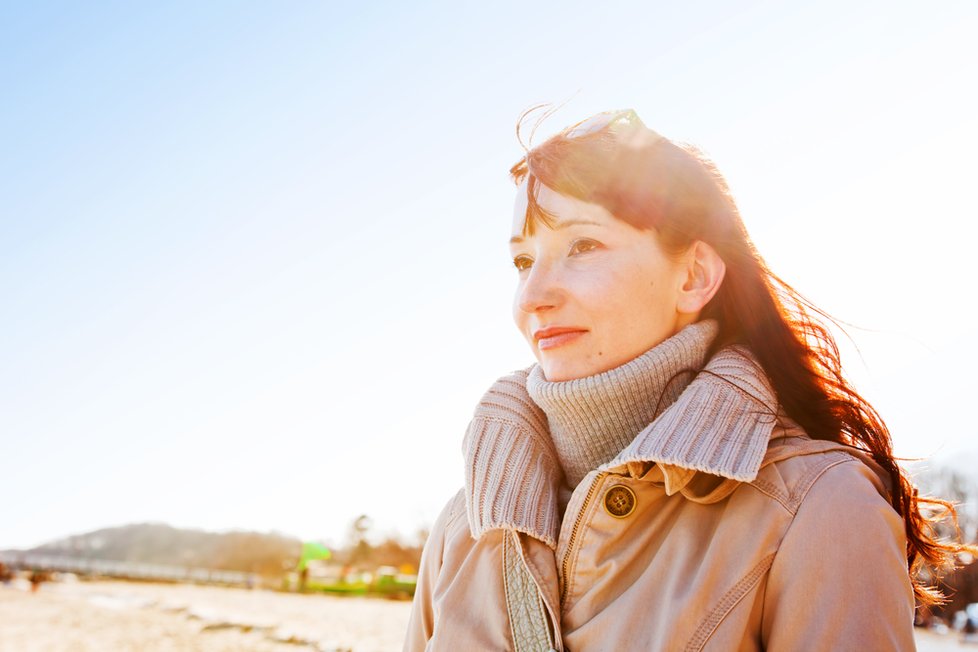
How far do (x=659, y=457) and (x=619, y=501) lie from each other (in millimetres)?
199

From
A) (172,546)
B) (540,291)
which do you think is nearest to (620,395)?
(540,291)

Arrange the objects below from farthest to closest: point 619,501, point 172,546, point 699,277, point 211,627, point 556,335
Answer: point 172,546
point 211,627
point 699,277
point 556,335
point 619,501

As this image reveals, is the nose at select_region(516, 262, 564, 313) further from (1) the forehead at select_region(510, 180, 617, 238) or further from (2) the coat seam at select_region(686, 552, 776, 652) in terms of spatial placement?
(2) the coat seam at select_region(686, 552, 776, 652)

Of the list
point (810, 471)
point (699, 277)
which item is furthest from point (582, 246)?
point (810, 471)

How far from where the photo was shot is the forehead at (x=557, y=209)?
5.91 ft

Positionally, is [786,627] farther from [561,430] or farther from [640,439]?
[561,430]

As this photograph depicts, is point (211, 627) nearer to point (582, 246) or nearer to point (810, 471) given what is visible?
point (582, 246)

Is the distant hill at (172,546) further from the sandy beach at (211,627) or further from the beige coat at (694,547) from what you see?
the beige coat at (694,547)

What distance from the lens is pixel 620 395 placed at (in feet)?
5.80

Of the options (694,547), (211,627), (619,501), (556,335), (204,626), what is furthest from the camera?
(204,626)

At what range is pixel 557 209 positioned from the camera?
186 centimetres

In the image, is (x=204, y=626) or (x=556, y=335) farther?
(x=204, y=626)

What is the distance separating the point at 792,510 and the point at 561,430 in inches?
24.4

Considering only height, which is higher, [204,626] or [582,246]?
[582,246]
